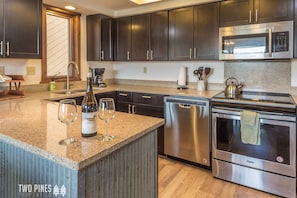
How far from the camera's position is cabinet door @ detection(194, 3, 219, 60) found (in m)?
2.90

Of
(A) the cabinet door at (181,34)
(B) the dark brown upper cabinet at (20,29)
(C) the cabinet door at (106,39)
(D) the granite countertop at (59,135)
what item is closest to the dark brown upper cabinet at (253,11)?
(A) the cabinet door at (181,34)

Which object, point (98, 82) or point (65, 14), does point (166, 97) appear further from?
point (65, 14)

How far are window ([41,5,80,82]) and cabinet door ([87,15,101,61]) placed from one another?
186 mm

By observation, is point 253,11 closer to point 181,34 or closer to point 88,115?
point 181,34

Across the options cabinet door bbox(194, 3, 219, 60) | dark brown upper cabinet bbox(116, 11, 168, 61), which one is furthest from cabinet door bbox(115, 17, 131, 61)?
cabinet door bbox(194, 3, 219, 60)

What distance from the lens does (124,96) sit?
134 inches

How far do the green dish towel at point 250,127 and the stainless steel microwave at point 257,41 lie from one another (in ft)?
2.35

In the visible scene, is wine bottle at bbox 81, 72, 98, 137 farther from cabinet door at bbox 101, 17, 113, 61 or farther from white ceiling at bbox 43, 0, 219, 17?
cabinet door at bbox 101, 17, 113, 61

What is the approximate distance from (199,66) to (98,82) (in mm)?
1668

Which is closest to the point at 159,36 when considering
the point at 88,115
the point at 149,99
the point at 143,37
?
the point at 143,37

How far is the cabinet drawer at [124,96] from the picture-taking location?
11.0ft

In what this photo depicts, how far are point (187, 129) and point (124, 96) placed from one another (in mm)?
1112

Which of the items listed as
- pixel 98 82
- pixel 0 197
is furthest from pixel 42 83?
pixel 0 197

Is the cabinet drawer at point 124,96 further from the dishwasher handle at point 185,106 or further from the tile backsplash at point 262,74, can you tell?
the tile backsplash at point 262,74
